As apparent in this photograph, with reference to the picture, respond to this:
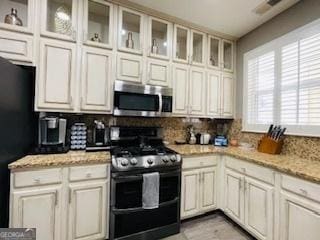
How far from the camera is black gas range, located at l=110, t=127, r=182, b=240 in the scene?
1.90 m

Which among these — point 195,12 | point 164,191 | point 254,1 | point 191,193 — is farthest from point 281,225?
point 195,12

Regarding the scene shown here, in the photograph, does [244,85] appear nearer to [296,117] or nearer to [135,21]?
[296,117]

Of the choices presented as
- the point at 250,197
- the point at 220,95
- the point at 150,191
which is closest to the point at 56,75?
the point at 150,191

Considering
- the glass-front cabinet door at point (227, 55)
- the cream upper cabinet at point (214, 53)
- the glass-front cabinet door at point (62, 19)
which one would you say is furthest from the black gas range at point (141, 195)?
the glass-front cabinet door at point (227, 55)

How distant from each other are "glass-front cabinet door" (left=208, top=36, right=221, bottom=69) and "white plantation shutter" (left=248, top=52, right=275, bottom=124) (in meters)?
0.48

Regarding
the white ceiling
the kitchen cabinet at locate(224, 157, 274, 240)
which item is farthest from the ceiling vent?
the kitchen cabinet at locate(224, 157, 274, 240)

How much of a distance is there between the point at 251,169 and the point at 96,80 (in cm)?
200

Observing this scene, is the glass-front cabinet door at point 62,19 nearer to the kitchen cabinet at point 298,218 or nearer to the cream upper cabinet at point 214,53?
the cream upper cabinet at point 214,53

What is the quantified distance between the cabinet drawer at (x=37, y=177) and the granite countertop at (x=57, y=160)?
6 centimetres

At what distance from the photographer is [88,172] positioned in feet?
6.14

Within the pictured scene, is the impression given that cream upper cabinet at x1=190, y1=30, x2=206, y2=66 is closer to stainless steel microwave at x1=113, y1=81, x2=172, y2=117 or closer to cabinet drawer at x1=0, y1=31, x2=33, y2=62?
stainless steel microwave at x1=113, y1=81, x2=172, y2=117

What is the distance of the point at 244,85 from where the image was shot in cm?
310

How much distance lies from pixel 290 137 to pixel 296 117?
26cm

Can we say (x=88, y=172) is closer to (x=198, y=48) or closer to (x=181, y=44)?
(x=181, y=44)
